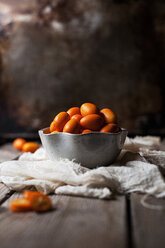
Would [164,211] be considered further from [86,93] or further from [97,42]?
[97,42]

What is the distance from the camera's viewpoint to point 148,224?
1.84 feet

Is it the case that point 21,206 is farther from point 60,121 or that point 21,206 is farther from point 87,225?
point 60,121

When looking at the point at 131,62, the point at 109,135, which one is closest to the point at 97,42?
the point at 131,62

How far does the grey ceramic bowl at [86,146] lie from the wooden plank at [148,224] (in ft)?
0.72

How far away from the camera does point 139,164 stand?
86cm

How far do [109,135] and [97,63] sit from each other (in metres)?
1.93

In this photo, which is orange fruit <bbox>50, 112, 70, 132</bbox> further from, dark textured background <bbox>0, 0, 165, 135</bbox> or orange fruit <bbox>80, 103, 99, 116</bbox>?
dark textured background <bbox>0, 0, 165, 135</bbox>

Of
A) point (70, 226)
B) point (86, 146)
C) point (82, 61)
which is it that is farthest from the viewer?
point (82, 61)

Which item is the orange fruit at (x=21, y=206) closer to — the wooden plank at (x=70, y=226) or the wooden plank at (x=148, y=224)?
the wooden plank at (x=70, y=226)

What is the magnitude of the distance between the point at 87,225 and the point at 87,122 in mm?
391

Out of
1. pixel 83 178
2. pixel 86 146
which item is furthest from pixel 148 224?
pixel 86 146

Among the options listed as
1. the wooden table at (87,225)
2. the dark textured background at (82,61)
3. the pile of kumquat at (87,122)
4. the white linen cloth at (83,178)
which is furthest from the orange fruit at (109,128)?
the dark textured background at (82,61)

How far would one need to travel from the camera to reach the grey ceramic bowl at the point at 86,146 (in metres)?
0.87

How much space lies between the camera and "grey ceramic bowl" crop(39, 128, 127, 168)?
2.85 feet
